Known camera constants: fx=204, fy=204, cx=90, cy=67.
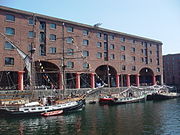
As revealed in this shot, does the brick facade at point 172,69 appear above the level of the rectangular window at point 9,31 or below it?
below

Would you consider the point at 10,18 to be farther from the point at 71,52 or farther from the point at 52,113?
the point at 52,113

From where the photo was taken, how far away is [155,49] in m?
82.0

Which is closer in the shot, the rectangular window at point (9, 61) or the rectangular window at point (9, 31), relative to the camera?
the rectangular window at point (9, 61)

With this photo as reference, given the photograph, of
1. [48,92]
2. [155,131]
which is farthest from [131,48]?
[155,131]

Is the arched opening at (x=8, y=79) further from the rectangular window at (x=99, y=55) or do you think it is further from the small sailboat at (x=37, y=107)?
the rectangular window at (x=99, y=55)

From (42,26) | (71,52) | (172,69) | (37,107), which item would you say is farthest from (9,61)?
(172,69)

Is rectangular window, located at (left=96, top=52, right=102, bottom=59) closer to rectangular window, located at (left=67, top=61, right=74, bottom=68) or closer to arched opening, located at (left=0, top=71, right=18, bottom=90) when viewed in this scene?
rectangular window, located at (left=67, top=61, right=74, bottom=68)

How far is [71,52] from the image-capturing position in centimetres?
4178

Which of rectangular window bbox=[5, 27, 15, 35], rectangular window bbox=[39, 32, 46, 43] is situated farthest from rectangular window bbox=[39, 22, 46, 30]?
rectangular window bbox=[5, 27, 15, 35]

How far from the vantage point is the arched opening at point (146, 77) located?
79.8 metres

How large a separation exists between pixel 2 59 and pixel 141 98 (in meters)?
36.8

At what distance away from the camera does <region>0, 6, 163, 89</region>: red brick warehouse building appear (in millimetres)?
47688

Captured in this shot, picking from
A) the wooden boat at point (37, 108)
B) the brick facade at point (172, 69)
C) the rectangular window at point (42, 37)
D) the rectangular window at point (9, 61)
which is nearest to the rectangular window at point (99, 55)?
the rectangular window at point (42, 37)

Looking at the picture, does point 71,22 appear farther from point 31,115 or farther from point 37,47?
point 31,115
